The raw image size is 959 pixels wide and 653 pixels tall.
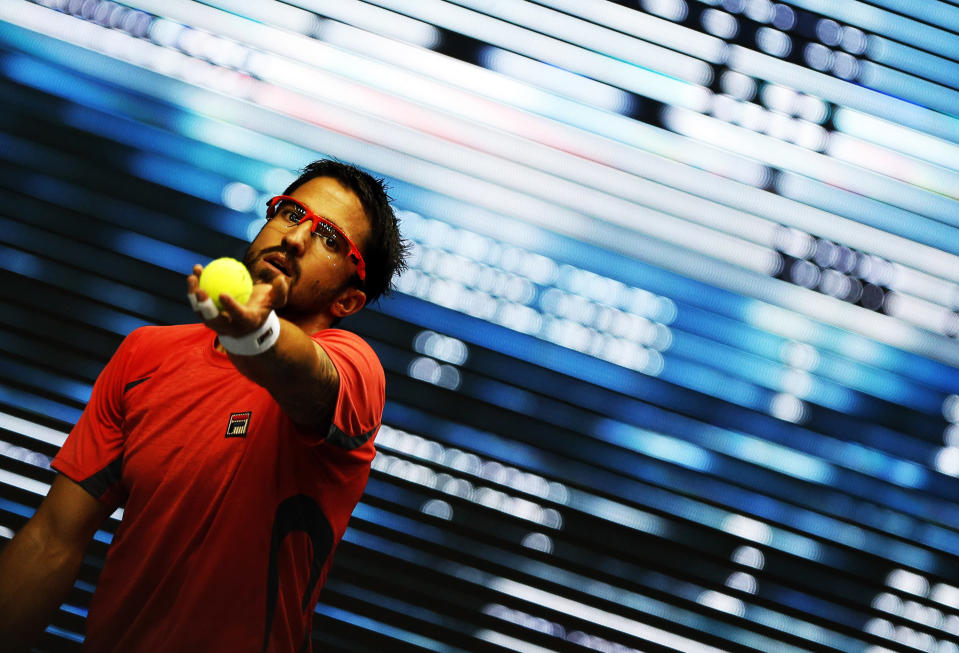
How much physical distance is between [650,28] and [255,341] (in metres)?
2.24

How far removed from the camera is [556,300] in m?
2.69

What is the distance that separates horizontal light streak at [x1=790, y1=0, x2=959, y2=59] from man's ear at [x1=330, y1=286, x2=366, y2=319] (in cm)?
227

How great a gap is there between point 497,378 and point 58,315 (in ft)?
6.06

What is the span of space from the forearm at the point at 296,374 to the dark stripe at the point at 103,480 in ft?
2.71

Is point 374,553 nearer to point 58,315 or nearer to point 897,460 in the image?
point 58,315

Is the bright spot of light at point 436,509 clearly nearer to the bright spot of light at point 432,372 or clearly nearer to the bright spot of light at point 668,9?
the bright spot of light at point 432,372

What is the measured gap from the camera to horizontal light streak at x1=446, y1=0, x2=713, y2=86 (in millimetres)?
2723

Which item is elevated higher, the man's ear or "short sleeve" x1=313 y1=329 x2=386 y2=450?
the man's ear

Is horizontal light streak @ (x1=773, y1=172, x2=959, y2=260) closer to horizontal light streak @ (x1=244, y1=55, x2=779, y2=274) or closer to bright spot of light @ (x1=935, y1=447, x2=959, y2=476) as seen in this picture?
horizontal light streak @ (x1=244, y1=55, x2=779, y2=274)

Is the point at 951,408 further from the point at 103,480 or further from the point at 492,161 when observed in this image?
the point at 103,480

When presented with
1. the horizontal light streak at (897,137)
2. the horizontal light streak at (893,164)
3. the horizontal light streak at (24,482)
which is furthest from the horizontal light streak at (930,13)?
the horizontal light streak at (24,482)

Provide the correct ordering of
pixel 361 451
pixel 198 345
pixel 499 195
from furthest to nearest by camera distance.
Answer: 1. pixel 499 195
2. pixel 198 345
3. pixel 361 451

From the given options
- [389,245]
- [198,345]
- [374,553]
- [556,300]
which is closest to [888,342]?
[556,300]

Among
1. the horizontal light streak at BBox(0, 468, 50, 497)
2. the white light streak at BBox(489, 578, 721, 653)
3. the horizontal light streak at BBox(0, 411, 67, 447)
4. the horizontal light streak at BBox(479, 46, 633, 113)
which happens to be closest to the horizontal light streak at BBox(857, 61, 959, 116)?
the horizontal light streak at BBox(479, 46, 633, 113)
